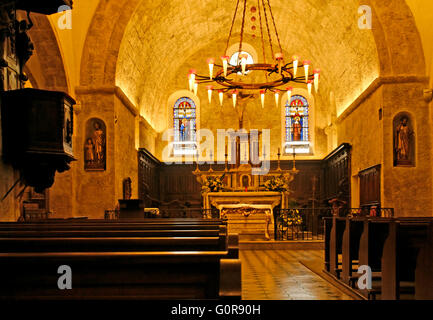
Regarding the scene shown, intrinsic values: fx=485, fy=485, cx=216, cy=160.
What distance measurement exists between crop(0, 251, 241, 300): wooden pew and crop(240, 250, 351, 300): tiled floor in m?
3.38

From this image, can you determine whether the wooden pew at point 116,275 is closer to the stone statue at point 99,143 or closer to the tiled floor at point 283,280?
the tiled floor at point 283,280

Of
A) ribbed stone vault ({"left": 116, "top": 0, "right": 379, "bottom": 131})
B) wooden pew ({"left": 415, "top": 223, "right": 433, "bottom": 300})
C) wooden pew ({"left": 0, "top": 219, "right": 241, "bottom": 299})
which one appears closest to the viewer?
wooden pew ({"left": 0, "top": 219, "right": 241, "bottom": 299})

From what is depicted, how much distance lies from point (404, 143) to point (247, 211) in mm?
4850

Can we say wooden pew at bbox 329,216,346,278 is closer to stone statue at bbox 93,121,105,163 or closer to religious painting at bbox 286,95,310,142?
stone statue at bbox 93,121,105,163

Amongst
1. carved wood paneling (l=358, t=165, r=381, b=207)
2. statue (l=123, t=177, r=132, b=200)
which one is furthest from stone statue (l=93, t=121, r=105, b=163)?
carved wood paneling (l=358, t=165, r=381, b=207)

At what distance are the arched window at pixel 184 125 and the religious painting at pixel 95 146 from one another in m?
8.87

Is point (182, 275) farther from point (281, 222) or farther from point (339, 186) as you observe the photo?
point (339, 186)

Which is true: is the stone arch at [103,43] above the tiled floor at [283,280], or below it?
above

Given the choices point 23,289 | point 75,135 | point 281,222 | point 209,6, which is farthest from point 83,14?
point 23,289

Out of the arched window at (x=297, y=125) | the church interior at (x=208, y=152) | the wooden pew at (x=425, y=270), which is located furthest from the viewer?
the arched window at (x=297, y=125)

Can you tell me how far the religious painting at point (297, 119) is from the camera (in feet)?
74.2

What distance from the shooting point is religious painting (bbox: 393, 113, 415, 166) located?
13.7 m

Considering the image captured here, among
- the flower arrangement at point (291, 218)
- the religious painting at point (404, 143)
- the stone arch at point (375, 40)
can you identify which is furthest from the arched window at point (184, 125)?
the religious painting at point (404, 143)

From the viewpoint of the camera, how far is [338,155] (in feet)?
63.6
